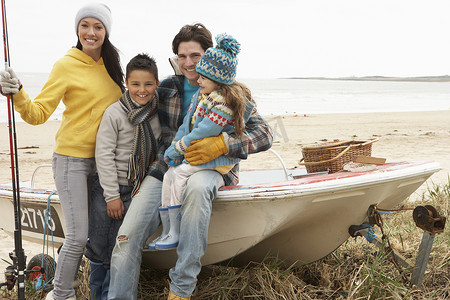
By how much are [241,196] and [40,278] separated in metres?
1.82

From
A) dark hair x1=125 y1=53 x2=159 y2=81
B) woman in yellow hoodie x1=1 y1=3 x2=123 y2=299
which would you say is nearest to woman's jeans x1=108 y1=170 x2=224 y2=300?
woman in yellow hoodie x1=1 y1=3 x2=123 y2=299

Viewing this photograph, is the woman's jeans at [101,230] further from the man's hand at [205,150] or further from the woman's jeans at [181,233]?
the man's hand at [205,150]

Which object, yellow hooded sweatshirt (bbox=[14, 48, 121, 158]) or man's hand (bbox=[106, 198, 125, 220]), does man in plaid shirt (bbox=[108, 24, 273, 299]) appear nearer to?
man's hand (bbox=[106, 198, 125, 220])

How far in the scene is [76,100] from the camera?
9.19 feet

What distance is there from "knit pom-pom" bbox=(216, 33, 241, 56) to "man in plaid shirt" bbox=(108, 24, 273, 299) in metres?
0.31

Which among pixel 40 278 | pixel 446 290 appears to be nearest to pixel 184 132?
pixel 40 278

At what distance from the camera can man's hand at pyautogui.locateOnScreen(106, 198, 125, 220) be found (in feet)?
9.21

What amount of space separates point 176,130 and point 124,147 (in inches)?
13.6

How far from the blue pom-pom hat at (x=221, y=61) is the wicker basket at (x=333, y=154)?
0.94 metres

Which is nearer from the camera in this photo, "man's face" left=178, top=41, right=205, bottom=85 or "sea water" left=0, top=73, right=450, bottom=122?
"man's face" left=178, top=41, right=205, bottom=85

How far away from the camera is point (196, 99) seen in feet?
9.05

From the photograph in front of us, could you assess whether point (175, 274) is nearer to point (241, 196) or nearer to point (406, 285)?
point (241, 196)

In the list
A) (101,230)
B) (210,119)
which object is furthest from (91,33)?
(101,230)

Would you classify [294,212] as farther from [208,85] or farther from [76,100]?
[76,100]
